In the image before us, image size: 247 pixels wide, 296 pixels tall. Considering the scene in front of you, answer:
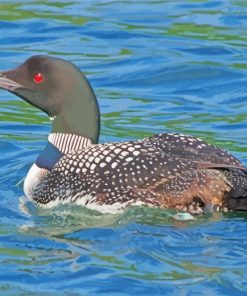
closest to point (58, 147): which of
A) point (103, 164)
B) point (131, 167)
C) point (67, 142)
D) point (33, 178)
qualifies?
point (67, 142)

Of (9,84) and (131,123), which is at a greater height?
(9,84)

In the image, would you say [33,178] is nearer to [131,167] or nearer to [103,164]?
[103,164]

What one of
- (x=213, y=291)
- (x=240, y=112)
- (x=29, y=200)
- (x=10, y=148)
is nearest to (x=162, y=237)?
(x=213, y=291)

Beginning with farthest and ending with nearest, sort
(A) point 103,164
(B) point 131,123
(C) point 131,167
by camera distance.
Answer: (B) point 131,123
(A) point 103,164
(C) point 131,167

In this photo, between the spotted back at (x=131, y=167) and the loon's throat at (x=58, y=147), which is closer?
the spotted back at (x=131, y=167)

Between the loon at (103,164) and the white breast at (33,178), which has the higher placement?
the loon at (103,164)

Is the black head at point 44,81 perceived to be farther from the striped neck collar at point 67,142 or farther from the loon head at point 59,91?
the striped neck collar at point 67,142

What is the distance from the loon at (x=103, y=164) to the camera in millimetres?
8977

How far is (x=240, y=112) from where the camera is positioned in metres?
12.2

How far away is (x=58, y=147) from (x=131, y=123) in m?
1.93

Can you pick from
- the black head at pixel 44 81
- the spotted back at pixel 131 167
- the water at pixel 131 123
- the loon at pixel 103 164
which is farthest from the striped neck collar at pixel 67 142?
the water at pixel 131 123

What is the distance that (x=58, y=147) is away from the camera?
9922 mm

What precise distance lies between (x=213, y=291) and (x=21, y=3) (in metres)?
8.73

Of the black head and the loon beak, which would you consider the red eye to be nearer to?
the black head
